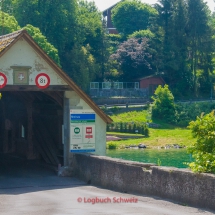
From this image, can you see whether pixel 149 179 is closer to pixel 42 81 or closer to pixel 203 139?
pixel 203 139

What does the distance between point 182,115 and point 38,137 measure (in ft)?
148

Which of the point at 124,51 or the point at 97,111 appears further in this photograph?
the point at 124,51

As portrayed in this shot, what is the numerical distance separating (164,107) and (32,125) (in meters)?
44.0

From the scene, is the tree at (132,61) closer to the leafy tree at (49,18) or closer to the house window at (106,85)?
the house window at (106,85)

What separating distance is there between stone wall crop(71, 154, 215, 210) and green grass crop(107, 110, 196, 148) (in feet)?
118

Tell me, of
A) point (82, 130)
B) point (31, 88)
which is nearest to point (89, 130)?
point (82, 130)

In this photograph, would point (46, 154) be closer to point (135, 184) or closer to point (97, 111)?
point (97, 111)

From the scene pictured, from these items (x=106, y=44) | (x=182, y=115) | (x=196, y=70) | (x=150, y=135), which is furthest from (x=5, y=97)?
(x=196, y=70)

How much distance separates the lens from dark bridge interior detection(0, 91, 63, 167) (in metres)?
24.4

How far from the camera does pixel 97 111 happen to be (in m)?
22.7

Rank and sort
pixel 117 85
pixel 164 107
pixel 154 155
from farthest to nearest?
pixel 117 85
pixel 164 107
pixel 154 155

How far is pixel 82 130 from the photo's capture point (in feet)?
73.6

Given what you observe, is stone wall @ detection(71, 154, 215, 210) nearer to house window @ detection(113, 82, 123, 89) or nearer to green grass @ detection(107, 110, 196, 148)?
green grass @ detection(107, 110, 196, 148)

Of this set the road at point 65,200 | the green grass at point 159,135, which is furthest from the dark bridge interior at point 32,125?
the green grass at point 159,135
